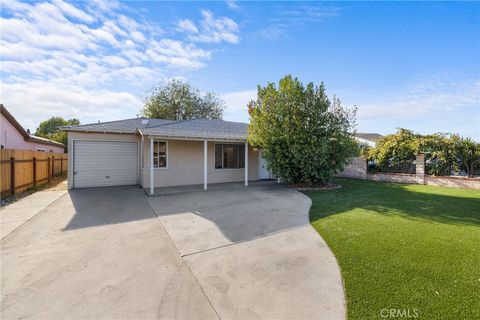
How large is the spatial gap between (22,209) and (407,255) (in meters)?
10.0

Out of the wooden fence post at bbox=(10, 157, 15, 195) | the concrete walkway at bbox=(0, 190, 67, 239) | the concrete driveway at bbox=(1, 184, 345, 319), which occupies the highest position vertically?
the wooden fence post at bbox=(10, 157, 15, 195)

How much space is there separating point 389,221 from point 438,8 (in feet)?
25.1

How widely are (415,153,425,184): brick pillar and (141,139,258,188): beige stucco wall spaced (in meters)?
10.1

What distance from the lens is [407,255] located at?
383cm

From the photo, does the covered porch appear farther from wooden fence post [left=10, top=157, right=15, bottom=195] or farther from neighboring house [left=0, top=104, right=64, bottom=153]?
neighboring house [left=0, top=104, right=64, bottom=153]

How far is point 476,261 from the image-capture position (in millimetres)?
3621

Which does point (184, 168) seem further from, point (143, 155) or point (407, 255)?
point (407, 255)

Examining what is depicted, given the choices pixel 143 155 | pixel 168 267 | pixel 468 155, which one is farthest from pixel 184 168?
pixel 468 155

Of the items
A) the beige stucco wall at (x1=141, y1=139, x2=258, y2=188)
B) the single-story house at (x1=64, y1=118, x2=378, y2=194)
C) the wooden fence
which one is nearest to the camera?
the wooden fence

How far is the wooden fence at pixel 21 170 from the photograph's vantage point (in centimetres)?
825

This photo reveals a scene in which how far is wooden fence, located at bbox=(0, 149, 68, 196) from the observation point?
27.1 ft

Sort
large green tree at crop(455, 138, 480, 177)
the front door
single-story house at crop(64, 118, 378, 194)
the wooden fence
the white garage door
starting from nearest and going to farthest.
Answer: the wooden fence
single-story house at crop(64, 118, 378, 194)
the white garage door
large green tree at crop(455, 138, 480, 177)
the front door

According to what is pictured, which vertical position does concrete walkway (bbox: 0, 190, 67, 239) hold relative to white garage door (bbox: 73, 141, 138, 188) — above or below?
below

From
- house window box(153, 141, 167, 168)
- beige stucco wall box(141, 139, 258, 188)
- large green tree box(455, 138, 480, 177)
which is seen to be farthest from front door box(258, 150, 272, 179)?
large green tree box(455, 138, 480, 177)
